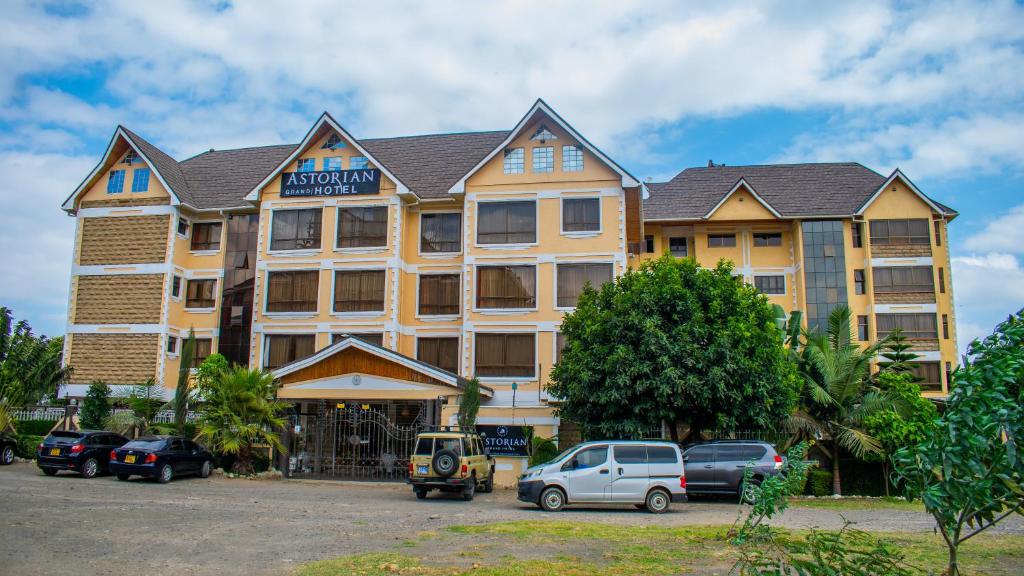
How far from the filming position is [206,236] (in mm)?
35812

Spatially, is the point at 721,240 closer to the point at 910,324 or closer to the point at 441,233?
the point at 910,324

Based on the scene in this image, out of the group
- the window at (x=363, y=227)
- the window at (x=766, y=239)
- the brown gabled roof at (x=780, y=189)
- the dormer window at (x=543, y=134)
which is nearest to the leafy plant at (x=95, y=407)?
the window at (x=363, y=227)

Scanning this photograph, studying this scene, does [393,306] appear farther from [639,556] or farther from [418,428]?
[639,556]

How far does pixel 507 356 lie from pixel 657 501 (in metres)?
12.3

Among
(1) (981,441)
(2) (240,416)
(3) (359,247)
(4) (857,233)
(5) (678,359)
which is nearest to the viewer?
(1) (981,441)

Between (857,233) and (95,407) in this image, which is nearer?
(95,407)

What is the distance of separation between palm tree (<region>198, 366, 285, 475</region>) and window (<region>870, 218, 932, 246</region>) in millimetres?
29445

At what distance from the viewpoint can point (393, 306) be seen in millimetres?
31953

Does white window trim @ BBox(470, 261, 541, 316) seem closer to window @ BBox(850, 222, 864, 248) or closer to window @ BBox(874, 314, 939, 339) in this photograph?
window @ BBox(850, 222, 864, 248)

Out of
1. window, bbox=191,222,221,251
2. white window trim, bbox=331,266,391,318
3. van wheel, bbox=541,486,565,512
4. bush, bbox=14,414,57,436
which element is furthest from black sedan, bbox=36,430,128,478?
van wheel, bbox=541,486,565,512

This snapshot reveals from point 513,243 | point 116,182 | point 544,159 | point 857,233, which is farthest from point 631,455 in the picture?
point 116,182

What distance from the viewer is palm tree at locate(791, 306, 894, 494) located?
2434 centimetres

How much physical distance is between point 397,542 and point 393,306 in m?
19.3

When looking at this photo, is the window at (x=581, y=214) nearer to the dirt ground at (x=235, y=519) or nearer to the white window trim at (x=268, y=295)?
the white window trim at (x=268, y=295)
